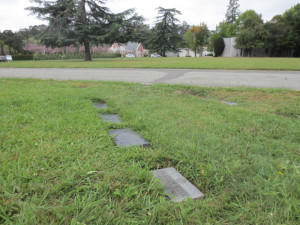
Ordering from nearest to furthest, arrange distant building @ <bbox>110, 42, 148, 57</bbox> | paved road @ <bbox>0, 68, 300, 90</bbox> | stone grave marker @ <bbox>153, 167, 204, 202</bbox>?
1. stone grave marker @ <bbox>153, 167, 204, 202</bbox>
2. paved road @ <bbox>0, 68, 300, 90</bbox>
3. distant building @ <bbox>110, 42, 148, 57</bbox>

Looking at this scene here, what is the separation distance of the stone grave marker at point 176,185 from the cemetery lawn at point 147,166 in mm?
54

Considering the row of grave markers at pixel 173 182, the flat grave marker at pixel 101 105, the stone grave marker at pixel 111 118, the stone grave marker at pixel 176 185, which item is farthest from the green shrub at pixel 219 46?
the stone grave marker at pixel 176 185

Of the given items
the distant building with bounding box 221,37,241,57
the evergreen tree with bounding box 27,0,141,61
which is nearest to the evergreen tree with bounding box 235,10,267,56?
the distant building with bounding box 221,37,241,57

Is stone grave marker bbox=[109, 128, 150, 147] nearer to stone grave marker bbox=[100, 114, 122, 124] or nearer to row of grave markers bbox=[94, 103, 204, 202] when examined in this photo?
row of grave markers bbox=[94, 103, 204, 202]

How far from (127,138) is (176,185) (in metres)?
0.87

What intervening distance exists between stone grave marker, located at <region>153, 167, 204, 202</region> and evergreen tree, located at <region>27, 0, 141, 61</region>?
20.1 metres

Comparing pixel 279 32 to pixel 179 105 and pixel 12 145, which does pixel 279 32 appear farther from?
pixel 12 145

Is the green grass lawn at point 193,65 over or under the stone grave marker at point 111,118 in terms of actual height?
over

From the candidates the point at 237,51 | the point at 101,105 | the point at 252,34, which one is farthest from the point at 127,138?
the point at 237,51

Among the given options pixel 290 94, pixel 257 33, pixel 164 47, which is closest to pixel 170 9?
pixel 164 47

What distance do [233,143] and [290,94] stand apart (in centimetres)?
314

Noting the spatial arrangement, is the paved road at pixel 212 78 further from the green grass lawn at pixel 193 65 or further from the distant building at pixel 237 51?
the distant building at pixel 237 51

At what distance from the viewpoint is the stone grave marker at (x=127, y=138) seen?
79.1 inches

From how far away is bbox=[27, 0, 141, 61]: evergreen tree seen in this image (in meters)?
19.9
